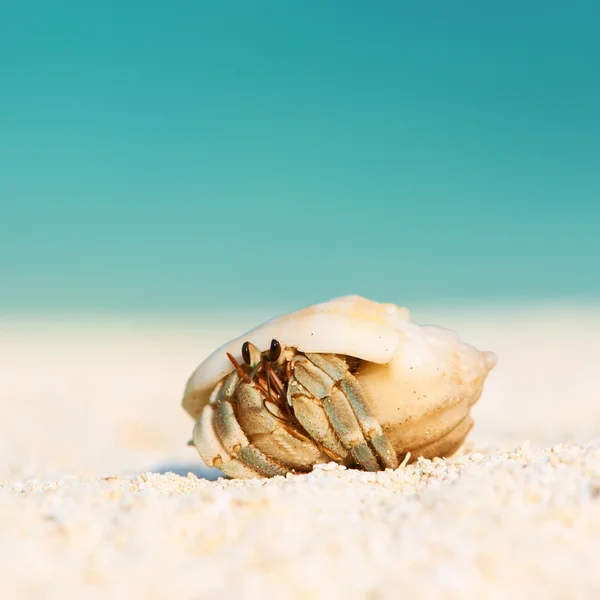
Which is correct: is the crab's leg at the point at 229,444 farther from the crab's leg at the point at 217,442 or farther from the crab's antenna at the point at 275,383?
the crab's antenna at the point at 275,383

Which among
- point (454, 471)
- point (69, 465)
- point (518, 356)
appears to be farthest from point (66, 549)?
point (518, 356)

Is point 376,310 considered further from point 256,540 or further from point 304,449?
point 256,540

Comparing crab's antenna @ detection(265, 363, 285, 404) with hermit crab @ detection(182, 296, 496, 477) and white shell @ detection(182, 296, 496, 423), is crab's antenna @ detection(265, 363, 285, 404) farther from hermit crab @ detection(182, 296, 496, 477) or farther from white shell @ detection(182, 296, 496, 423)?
white shell @ detection(182, 296, 496, 423)

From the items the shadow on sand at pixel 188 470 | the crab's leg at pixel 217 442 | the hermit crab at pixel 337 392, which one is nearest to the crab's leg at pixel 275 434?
the hermit crab at pixel 337 392


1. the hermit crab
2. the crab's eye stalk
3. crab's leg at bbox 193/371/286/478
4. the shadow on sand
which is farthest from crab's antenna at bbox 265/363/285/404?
the shadow on sand

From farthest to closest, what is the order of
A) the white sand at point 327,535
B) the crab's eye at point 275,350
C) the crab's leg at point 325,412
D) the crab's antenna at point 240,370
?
the crab's antenna at point 240,370
the crab's eye at point 275,350
the crab's leg at point 325,412
the white sand at point 327,535

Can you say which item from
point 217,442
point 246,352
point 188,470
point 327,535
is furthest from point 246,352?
point 188,470

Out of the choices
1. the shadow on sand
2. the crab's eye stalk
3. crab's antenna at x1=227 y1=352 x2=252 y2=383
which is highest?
the crab's eye stalk
